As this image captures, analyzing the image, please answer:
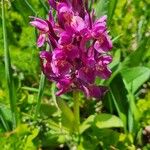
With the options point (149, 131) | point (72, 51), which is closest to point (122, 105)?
point (149, 131)

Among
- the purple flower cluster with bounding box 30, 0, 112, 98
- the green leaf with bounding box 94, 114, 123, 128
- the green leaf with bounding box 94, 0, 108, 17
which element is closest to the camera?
the purple flower cluster with bounding box 30, 0, 112, 98

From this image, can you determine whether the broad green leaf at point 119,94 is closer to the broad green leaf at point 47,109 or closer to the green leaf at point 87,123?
the green leaf at point 87,123

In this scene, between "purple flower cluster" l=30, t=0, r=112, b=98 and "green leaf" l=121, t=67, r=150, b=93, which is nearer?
"purple flower cluster" l=30, t=0, r=112, b=98

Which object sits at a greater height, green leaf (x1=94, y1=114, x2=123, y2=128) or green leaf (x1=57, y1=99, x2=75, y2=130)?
green leaf (x1=57, y1=99, x2=75, y2=130)

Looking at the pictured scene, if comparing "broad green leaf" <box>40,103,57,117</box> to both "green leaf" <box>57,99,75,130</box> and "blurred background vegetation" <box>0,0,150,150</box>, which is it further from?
"green leaf" <box>57,99,75,130</box>

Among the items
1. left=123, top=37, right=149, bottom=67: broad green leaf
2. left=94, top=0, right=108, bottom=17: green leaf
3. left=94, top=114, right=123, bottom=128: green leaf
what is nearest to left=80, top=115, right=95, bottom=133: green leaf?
left=94, top=114, right=123, bottom=128: green leaf

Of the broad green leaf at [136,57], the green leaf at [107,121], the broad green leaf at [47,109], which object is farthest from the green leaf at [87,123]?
the broad green leaf at [136,57]

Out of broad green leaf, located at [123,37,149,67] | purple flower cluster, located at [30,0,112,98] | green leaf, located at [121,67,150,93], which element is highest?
purple flower cluster, located at [30,0,112,98]

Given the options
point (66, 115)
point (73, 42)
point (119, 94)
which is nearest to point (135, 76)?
point (119, 94)

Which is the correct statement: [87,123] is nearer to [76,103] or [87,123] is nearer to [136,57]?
[76,103]
